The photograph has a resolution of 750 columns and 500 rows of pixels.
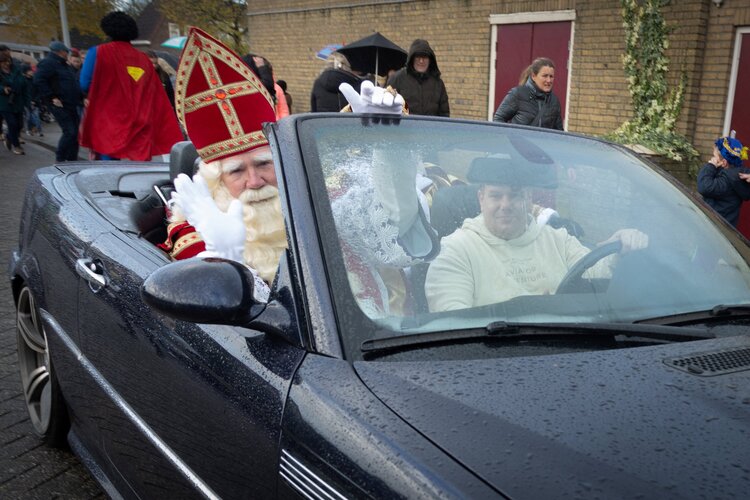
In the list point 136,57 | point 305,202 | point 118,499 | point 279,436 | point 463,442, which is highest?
point 136,57

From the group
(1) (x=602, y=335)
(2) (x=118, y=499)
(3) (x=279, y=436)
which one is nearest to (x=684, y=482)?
(1) (x=602, y=335)

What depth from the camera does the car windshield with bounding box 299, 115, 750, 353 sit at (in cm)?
156

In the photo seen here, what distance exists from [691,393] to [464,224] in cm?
80

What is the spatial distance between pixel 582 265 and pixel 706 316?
32 centimetres

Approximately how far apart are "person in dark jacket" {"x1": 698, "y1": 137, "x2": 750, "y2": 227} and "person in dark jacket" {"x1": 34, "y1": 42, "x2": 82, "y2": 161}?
26.4 ft

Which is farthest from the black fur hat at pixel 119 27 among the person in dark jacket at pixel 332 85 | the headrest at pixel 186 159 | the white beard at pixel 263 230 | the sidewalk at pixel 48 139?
the sidewalk at pixel 48 139

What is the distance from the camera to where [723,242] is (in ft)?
6.55

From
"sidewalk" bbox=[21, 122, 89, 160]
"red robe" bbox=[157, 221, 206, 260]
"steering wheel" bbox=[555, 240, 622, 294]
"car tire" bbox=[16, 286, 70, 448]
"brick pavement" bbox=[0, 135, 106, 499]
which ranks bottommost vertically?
"sidewalk" bbox=[21, 122, 89, 160]

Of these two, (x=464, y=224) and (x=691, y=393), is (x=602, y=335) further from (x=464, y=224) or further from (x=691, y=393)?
(x=464, y=224)

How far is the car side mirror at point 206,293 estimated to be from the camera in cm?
144

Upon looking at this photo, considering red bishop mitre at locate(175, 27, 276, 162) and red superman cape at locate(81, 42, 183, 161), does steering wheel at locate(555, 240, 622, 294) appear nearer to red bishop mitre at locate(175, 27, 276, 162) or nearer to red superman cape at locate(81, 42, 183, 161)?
red bishop mitre at locate(175, 27, 276, 162)

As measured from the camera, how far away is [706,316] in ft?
5.45

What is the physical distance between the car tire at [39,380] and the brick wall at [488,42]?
782cm

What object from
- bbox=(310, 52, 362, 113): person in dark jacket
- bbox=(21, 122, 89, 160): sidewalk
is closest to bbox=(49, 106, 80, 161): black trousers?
bbox=(21, 122, 89, 160): sidewalk
